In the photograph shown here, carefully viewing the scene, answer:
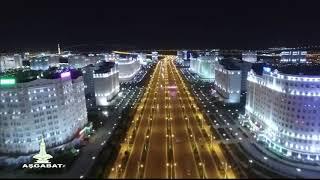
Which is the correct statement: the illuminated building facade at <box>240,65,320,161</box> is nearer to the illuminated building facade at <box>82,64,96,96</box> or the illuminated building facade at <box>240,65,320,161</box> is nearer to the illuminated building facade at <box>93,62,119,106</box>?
→ the illuminated building facade at <box>93,62,119,106</box>

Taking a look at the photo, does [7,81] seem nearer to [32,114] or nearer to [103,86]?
[32,114]

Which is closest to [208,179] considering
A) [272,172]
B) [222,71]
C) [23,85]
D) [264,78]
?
[272,172]

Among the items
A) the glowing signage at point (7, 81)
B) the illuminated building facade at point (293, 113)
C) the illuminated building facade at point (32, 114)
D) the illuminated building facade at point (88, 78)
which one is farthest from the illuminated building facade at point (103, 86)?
the illuminated building facade at point (293, 113)

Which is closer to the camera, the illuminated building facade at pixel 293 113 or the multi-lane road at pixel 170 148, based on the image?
the multi-lane road at pixel 170 148

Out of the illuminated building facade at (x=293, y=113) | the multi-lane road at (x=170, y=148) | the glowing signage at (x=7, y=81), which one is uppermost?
the glowing signage at (x=7, y=81)

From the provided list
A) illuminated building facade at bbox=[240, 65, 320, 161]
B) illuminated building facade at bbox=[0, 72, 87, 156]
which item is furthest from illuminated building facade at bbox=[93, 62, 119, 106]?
illuminated building facade at bbox=[240, 65, 320, 161]

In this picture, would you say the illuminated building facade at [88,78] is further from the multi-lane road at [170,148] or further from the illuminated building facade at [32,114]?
the illuminated building facade at [32,114]

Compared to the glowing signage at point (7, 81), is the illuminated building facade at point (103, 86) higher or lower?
lower
